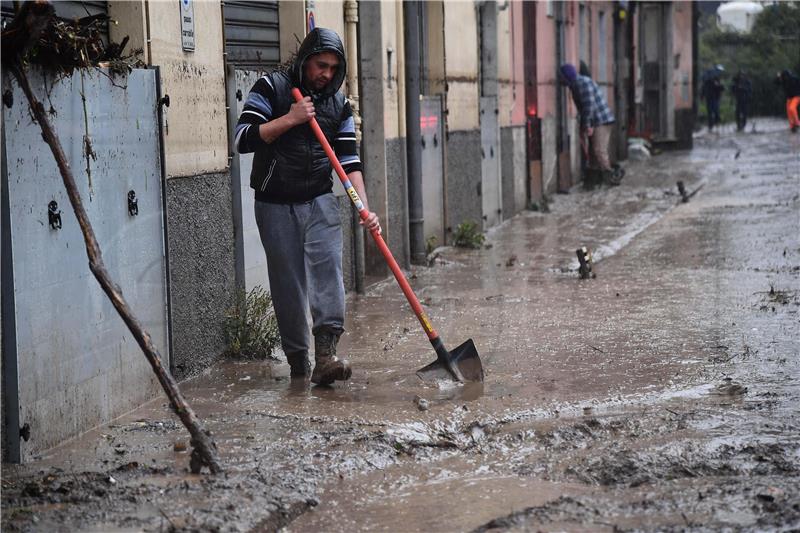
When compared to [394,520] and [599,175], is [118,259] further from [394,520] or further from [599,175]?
[599,175]

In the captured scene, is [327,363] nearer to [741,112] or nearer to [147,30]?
[147,30]

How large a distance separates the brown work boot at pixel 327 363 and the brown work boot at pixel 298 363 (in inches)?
10.0

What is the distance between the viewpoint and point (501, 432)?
19.4 ft

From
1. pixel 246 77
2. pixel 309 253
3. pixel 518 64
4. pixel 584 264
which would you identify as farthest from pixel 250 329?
pixel 518 64

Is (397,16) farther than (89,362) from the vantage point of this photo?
Yes

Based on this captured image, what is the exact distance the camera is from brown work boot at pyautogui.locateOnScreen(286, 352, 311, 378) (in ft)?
23.4

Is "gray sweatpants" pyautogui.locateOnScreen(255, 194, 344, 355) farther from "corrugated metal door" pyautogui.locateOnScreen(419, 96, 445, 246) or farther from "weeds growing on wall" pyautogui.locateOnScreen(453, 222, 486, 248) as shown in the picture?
"weeds growing on wall" pyautogui.locateOnScreen(453, 222, 486, 248)

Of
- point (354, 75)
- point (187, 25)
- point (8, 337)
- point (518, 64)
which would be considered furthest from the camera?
point (518, 64)

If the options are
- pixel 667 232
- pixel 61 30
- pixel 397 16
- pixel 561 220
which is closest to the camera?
pixel 61 30

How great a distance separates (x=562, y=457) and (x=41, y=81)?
264cm

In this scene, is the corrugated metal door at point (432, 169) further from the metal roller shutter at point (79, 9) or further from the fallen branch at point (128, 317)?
the fallen branch at point (128, 317)

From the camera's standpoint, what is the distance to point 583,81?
20.2 m

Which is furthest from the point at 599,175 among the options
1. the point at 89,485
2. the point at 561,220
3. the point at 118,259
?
the point at 89,485

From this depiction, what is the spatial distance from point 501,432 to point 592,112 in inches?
599
